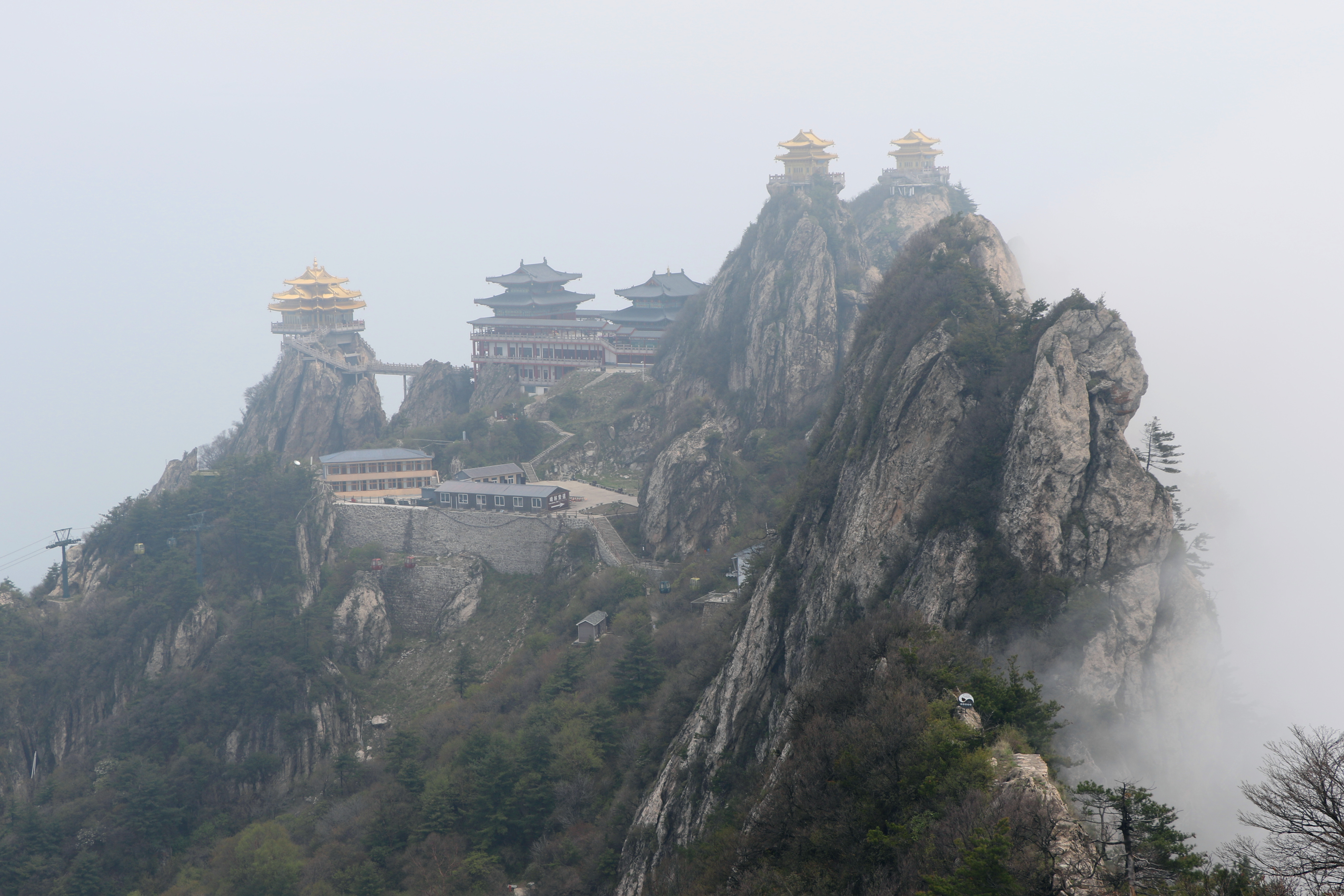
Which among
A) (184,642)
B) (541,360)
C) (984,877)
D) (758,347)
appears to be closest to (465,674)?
(184,642)

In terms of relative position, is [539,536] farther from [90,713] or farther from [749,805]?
[749,805]

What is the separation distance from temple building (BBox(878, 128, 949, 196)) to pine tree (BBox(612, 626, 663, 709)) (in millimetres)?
47094

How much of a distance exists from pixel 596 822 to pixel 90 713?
101 feet

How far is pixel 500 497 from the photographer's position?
5512cm

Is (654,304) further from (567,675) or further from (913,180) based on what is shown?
(567,675)

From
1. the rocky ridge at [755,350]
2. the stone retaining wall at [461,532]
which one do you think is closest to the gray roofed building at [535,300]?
the rocky ridge at [755,350]

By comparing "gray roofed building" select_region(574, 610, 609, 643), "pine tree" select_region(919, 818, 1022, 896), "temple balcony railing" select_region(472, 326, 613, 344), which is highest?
"temple balcony railing" select_region(472, 326, 613, 344)

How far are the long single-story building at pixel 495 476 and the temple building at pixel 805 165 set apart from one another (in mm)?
24966

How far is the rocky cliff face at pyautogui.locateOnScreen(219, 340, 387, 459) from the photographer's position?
7725 cm

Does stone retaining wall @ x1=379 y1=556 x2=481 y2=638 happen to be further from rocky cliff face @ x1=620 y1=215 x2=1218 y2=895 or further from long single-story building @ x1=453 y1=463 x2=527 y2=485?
rocky cliff face @ x1=620 y1=215 x2=1218 y2=895

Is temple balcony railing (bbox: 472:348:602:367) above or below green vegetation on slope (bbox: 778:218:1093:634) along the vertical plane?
above

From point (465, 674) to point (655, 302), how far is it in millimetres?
32975

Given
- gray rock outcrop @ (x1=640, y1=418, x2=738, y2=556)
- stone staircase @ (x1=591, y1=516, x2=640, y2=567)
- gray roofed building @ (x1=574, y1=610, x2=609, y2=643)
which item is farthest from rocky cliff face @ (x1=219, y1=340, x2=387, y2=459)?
gray roofed building @ (x1=574, y1=610, x2=609, y2=643)

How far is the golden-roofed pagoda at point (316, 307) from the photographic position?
82750 millimetres
